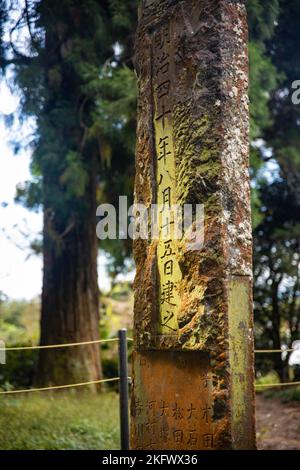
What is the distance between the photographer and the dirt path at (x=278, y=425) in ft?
20.6

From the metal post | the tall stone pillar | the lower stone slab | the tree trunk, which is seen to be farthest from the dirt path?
the tall stone pillar

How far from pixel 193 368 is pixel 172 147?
1.57m

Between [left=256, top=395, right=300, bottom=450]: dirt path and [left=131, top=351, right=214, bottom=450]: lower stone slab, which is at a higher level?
[left=131, top=351, right=214, bottom=450]: lower stone slab

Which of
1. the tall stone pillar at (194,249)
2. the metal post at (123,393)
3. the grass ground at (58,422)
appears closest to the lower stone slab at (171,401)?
Result: the tall stone pillar at (194,249)

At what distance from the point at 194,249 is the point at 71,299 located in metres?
4.27

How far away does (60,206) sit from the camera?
24.5 ft

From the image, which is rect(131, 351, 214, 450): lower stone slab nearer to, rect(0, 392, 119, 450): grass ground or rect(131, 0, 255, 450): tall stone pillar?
rect(131, 0, 255, 450): tall stone pillar

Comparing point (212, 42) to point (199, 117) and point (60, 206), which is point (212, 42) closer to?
point (199, 117)

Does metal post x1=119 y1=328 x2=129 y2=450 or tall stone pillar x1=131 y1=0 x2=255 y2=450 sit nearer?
Result: tall stone pillar x1=131 y1=0 x2=255 y2=450

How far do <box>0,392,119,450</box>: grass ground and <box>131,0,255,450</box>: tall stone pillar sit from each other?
2.11 m

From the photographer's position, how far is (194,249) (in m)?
3.76

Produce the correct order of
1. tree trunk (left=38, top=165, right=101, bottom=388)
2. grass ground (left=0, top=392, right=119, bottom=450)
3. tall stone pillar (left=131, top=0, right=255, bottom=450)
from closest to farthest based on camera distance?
tall stone pillar (left=131, top=0, right=255, bottom=450)
grass ground (left=0, top=392, right=119, bottom=450)
tree trunk (left=38, top=165, right=101, bottom=388)

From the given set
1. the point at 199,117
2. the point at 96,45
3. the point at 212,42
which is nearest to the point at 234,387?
the point at 199,117

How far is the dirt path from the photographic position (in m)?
6.29
